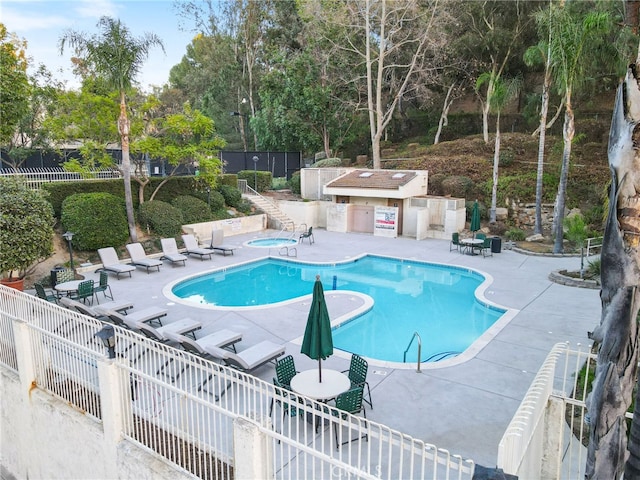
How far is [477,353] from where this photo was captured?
9.94m

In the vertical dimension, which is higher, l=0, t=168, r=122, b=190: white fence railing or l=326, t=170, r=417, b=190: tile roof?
l=0, t=168, r=122, b=190: white fence railing

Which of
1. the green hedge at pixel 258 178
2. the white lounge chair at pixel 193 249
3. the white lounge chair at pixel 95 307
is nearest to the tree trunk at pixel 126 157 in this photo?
the white lounge chair at pixel 193 249

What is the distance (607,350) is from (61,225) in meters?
19.6

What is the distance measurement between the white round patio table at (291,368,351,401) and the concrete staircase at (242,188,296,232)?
18895mm

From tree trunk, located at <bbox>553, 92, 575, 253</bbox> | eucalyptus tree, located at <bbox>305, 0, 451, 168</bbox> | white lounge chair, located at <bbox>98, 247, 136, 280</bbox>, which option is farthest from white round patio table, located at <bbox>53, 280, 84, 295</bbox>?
eucalyptus tree, located at <bbox>305, 0, 451, 168</bbox>

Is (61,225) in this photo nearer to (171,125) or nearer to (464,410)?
(171,125)

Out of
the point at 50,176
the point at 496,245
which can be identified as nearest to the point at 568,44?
the point at 496,245

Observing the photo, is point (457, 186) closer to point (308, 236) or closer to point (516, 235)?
point (516, 235)

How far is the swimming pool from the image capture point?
896 inches

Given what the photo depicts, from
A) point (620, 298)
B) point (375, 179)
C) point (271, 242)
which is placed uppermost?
point (620, 298)

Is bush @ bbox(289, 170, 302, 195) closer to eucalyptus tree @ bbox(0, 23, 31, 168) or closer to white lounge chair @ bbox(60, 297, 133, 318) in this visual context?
eucalyptus tree @ bbox(0, 23, 31, 168)

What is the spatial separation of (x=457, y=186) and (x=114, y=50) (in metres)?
19.1

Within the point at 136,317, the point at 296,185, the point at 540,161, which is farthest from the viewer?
the point at 296,185

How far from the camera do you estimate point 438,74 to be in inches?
1310
